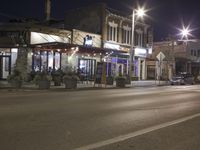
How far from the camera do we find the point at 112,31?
45094mm

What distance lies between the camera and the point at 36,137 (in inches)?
338

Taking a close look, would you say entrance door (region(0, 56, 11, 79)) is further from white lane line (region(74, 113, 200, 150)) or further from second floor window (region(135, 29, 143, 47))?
white lane line (region(74, 113, 200, 150))

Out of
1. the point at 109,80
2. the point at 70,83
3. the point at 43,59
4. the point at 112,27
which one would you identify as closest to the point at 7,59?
the point at 43,59

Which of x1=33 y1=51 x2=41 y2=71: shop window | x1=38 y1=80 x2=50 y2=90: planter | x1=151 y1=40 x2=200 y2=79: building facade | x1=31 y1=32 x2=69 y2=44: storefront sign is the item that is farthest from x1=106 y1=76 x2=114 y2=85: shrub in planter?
x1=151 y1=40 x2=200 y2=79: building facade

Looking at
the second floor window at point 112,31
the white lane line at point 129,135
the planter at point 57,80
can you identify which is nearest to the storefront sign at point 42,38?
the planter at point 57,80

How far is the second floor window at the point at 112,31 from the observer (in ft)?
146

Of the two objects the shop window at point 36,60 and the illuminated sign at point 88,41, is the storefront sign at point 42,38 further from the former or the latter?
the illuminated sign at point 88,41

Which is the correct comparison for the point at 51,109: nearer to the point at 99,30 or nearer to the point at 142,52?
the point at 99,30

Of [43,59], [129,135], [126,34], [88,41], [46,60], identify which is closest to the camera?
[129,135]

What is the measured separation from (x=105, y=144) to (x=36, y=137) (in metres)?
1.63

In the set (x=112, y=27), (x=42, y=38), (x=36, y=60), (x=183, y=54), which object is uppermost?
(x=112, y=27)

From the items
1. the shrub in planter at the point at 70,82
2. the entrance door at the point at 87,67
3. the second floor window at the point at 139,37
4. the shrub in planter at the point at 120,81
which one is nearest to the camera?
the shrub in planter at the point at 70,82

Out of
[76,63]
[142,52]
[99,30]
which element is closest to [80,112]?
[76,63]

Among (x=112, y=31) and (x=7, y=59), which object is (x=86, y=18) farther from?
(x=7, y=59)
